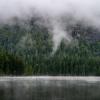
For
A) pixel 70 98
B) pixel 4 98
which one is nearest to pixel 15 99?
pixel 4 98

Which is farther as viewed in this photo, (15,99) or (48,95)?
(48,95)

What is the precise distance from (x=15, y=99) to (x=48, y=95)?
1244 cm

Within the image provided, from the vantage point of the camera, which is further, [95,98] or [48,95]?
[48,95]

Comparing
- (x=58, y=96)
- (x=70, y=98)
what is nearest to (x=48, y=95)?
(x=58, y=96)

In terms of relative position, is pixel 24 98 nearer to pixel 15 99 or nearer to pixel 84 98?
pixel 15 99

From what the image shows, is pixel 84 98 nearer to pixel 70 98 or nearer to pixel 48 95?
pixel 70 98

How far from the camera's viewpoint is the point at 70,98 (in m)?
87.2

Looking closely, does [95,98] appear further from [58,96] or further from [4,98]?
[4,98]

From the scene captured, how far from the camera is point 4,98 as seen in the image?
85.0 meters

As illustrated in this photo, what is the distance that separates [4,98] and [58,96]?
45.6 feet

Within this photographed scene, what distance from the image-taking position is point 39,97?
293 ft

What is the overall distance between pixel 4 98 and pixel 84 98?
667 inches

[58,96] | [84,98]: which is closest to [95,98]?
[84,98]

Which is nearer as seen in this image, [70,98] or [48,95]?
[70,98]
